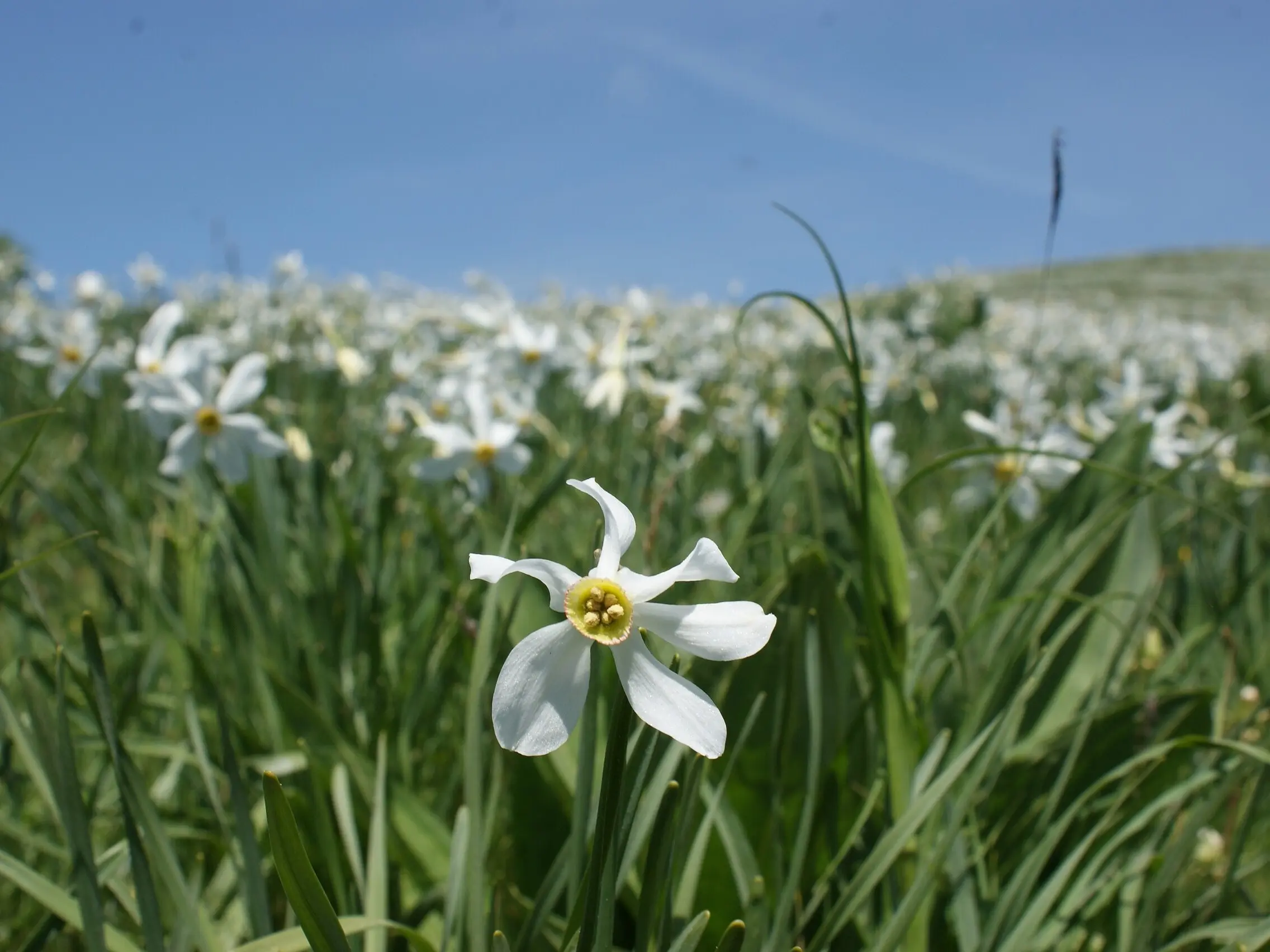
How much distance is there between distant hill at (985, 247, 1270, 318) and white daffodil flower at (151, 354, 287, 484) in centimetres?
2053

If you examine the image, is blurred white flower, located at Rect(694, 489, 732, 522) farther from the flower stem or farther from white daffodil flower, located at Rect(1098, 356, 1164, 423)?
the flower stem

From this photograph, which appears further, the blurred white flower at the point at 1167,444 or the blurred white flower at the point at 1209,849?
the blurred white flower at the point at 1167,444

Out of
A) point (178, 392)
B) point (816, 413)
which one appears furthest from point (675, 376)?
point (816, 413)

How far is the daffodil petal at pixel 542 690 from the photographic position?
652 mm

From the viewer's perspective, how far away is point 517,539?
1.79m

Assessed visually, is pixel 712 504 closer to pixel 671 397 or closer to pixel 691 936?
pixel 671 397

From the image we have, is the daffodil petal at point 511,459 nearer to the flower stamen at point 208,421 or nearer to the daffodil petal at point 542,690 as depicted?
the flower stamen at point 208,421

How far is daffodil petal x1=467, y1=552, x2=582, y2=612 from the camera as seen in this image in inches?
25.1

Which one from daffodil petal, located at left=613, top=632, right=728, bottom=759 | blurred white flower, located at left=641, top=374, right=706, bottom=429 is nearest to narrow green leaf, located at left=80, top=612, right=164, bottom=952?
daffodil petal, located at left=613, top=632, right=728, bottom=759

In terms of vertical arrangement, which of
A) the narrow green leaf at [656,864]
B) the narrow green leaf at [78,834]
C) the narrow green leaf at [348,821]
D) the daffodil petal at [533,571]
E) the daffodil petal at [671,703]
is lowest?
the narrow green leaf at [348,821]

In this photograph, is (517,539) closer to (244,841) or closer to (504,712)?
(244,841)

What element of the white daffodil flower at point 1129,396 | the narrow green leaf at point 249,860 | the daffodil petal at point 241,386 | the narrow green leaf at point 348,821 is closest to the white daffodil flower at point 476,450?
the daffodil petal at point 241,386

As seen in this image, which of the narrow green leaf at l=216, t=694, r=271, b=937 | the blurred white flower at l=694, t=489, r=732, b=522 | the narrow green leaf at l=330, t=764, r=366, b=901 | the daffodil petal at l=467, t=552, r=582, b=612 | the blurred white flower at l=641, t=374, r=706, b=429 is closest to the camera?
the daffodil petal at l=467, t=552, r=582, b=612

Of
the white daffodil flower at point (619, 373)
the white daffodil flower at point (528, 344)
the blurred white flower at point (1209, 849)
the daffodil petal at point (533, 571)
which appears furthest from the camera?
the white daffodil flower at point (528, 344)
